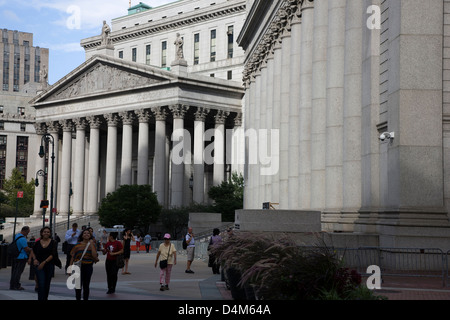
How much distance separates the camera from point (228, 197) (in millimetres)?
81188

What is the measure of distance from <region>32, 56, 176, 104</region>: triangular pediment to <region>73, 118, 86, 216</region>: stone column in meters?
4.22

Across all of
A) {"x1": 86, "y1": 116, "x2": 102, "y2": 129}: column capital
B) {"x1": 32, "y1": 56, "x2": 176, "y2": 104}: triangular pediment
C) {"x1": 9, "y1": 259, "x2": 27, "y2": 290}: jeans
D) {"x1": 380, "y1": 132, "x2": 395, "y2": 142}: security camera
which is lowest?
{"x1": 9, "y1": 259, "x2": 27, "y2": 290}: jeans

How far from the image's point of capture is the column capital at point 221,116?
297ft

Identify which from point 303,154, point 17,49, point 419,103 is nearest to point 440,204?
point 419,103

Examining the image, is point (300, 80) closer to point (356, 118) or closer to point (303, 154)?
point (303, 154)

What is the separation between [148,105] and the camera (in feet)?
296

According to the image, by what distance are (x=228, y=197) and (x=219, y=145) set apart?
10239 millimetres

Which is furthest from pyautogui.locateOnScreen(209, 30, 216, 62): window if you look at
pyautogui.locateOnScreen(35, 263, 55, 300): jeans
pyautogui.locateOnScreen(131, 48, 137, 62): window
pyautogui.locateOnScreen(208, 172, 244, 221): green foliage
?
pyautogui.locateOnScreen(35, 263, 55, 300): jeans

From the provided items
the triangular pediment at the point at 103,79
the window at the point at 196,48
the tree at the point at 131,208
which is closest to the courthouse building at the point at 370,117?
the tree at the point at 131,208

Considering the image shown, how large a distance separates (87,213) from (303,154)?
5980cm

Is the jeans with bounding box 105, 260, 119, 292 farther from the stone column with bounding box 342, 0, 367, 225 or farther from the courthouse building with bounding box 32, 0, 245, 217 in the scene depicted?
the courthouse building with bounding box 32, 0, 245, 217

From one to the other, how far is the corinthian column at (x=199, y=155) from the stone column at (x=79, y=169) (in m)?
18.5

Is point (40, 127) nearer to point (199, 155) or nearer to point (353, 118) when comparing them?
point (199, 155)

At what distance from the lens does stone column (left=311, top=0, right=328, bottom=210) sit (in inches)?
1516
